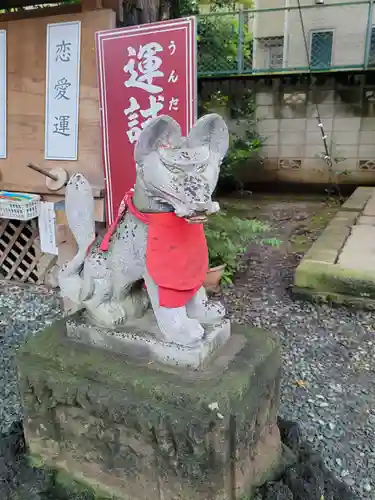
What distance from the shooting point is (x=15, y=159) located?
3830 millimetres

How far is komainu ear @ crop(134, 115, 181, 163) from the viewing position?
138 centimetres

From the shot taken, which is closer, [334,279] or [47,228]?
[334,279]

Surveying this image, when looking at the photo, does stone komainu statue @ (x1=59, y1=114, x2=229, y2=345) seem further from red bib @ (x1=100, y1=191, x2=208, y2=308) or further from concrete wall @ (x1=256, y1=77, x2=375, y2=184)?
concrete wall @ (x1=256, y1=77, x2=375, y2=184)

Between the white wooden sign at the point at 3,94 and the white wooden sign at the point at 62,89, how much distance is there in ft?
1.48

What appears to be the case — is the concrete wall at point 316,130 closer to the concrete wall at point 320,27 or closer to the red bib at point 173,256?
the concrete wall at point 320,27

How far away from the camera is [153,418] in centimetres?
157

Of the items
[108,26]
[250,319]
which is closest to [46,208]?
[108,26]

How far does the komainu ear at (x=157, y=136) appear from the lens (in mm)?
1383

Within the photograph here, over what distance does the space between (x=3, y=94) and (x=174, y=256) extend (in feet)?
9.74

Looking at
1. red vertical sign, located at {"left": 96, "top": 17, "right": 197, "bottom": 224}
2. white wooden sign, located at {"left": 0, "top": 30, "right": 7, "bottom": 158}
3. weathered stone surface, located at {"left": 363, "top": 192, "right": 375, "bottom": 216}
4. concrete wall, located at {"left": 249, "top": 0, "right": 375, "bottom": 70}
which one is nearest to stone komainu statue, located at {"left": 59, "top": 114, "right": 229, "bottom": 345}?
red vertical sign, located at {"left": 96, "top": 17, "right": 197, "bottom": 224}

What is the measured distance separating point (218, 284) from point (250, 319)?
662 millimetres

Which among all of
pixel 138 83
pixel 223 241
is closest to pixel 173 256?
pixel 138 83

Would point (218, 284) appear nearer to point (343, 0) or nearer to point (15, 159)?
point (15, 159)

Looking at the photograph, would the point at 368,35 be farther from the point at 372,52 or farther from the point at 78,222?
the point at 78,222
